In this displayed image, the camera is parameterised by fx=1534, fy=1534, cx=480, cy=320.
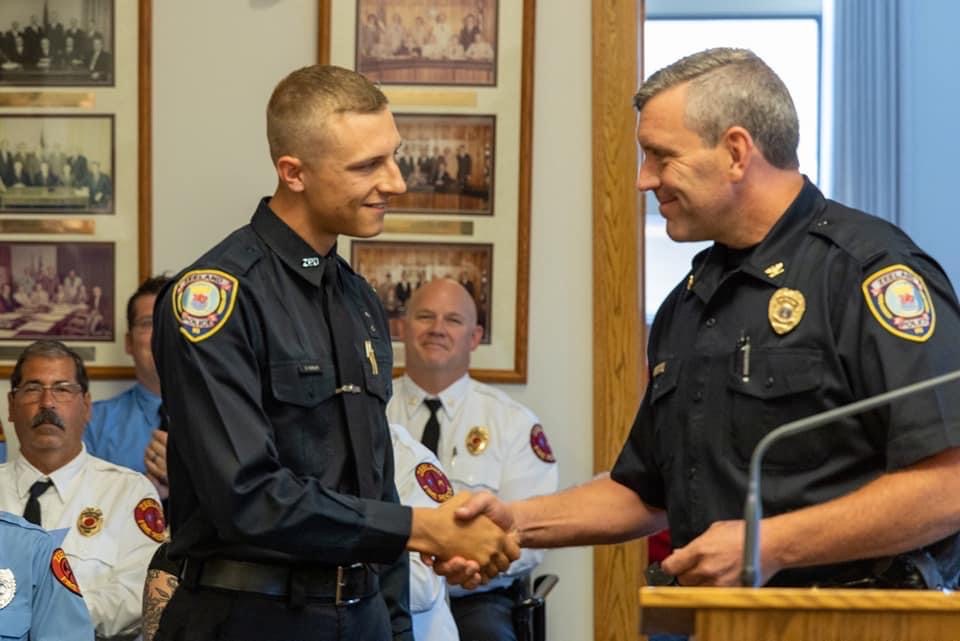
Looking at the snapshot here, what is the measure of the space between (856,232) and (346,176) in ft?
2.96

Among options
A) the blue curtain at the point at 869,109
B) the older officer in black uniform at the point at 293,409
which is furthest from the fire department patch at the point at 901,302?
the blue curtain at the point at 869,109

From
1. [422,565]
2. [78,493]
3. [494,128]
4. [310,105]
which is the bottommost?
[422,565]

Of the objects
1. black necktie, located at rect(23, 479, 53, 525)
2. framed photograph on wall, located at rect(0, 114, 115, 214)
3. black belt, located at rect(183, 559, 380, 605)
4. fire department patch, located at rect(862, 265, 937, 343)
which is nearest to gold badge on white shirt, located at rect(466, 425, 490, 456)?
black necktie, located at rect(23, 479, 53, 525)

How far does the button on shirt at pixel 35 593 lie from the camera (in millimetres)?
3334

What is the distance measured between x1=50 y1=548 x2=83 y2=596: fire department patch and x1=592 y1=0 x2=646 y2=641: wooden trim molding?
2.11m

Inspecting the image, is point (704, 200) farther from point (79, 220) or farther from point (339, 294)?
point (79, 220)

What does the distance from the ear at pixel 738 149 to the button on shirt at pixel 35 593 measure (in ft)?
5.88

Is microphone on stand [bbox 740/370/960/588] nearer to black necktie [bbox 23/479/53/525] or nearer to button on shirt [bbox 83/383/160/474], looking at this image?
black necktie [bbox 23/479/53/525]

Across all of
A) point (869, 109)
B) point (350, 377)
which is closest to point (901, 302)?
point (350, 377)

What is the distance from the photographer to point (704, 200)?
2.60 metres

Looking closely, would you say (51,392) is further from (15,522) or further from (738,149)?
(738,149)

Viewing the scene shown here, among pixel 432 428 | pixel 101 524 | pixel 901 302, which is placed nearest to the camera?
pixel 901 302

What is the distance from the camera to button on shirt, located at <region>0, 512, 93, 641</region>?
10.9 feet

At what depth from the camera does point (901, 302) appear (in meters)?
2.37
